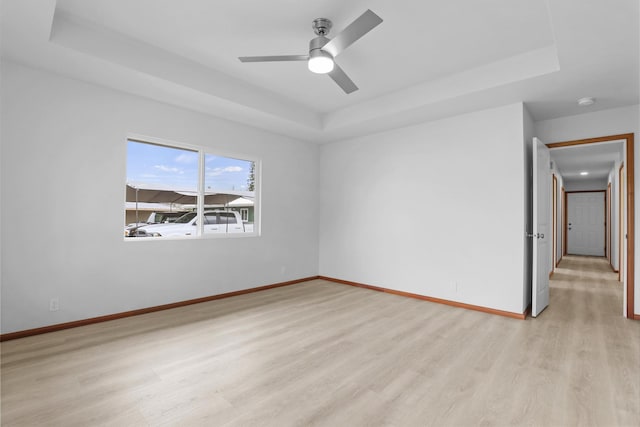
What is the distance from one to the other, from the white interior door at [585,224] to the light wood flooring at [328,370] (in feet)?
24.6

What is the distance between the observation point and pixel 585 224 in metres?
9.66

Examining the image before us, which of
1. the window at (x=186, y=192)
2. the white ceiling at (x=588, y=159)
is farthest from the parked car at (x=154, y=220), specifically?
the white ceiling at (x=588, y=159)

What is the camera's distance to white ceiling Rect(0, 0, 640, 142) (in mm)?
2334

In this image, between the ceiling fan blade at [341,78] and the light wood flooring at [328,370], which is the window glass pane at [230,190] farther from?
the ceiling fan blade at [341,78]

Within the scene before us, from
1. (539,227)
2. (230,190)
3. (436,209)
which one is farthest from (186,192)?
(539,227)

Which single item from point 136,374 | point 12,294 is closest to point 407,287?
point 136,374

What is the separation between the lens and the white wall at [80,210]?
9.20 ft

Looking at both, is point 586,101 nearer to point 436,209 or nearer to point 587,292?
point 436,209

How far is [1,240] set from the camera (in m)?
2.73

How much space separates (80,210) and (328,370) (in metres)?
2.94

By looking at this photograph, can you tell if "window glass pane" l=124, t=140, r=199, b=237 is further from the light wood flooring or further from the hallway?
the hallway

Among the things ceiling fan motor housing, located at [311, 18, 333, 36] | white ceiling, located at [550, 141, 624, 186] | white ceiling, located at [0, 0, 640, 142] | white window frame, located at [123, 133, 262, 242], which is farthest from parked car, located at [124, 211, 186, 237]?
white ceiling, located at [550, 141, 624, 186]

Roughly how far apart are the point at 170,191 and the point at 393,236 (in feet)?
10.7

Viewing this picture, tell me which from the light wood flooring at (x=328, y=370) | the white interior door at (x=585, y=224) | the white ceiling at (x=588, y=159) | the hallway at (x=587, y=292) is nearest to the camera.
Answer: the light wood flooring at (x=328, y=370)
